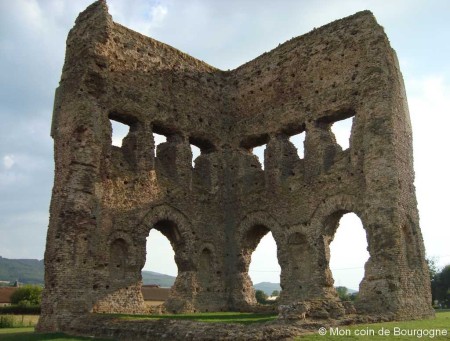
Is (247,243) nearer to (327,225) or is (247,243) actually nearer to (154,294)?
(327,225)

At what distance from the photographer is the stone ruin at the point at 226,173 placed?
A: 12.4m

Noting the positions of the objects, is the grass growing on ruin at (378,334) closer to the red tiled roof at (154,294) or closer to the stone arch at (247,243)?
the stone arch at (247,243)

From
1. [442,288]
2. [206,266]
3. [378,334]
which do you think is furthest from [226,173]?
[442,288]

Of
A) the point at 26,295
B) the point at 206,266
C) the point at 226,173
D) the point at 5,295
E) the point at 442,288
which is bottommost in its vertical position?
the point at 5,295

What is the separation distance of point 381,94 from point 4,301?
3482 centimetres

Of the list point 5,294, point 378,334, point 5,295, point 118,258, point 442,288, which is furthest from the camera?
point 442,288

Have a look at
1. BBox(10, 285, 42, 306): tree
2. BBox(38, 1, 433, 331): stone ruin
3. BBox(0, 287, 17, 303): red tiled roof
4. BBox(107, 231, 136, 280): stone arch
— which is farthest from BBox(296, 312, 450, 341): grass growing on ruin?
BBox(0, 287, 17, 303): red tiled roof

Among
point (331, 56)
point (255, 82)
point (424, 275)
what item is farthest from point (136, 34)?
point (424, 275)

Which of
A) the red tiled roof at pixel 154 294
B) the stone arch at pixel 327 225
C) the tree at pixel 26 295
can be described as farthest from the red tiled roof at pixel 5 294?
the stone arch at pixel 327 225

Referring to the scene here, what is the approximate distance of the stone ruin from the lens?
40.7 ft

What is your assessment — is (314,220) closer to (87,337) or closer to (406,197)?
(406,197)

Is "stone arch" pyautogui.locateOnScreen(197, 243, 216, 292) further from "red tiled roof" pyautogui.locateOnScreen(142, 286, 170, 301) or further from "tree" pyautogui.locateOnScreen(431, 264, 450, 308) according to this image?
"tree" pyautogui.locateOnScreen(431, 264, 450, 308)

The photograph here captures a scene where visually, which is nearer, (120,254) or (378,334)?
(378,334)

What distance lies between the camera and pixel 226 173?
674 inches
